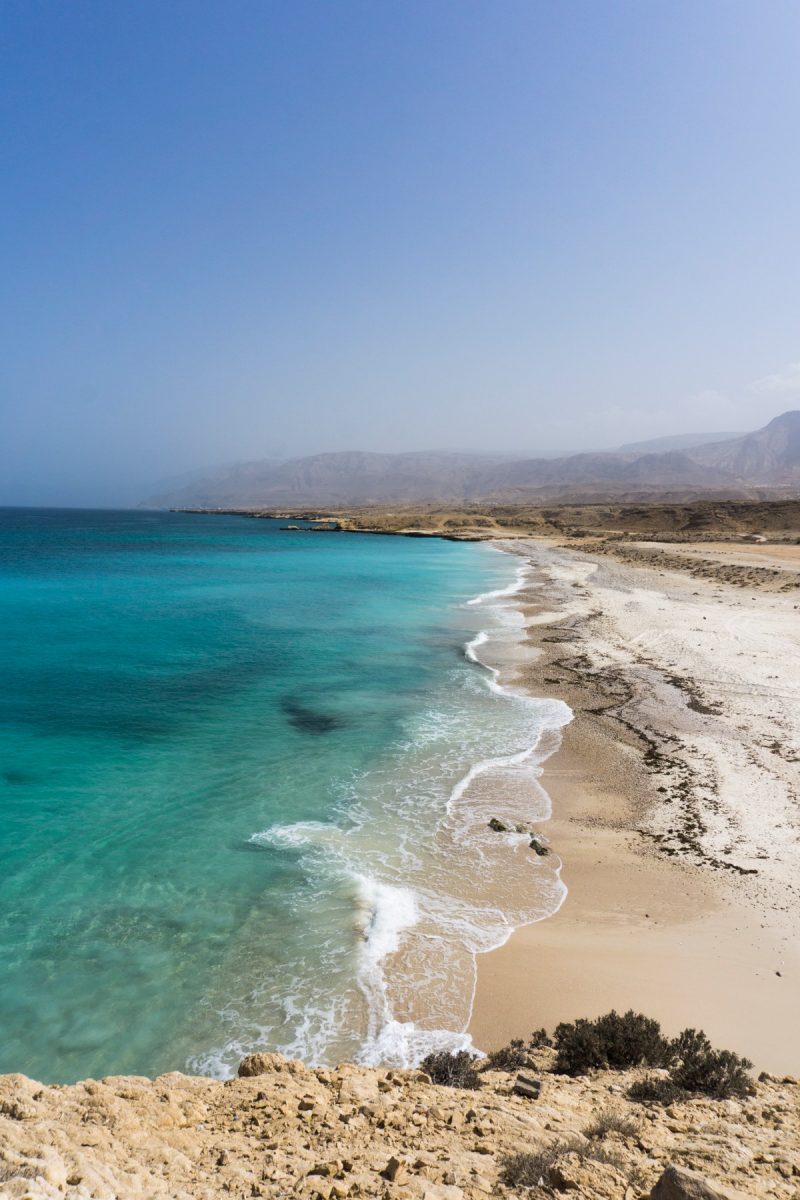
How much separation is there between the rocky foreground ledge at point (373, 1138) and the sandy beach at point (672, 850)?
1859mm

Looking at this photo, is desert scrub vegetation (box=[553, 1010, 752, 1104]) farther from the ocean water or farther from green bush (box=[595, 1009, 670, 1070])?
the ocean water

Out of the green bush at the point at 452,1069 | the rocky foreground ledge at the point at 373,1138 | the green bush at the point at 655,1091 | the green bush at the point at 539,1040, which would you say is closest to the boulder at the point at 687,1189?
the rocky foreground ledge at the point at 373,1138

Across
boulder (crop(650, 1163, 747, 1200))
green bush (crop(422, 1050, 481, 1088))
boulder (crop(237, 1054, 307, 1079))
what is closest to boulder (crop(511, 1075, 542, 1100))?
green bush (crop(422, 1050, 481, 1088))

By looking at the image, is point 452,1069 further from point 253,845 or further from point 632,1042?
point 253,845

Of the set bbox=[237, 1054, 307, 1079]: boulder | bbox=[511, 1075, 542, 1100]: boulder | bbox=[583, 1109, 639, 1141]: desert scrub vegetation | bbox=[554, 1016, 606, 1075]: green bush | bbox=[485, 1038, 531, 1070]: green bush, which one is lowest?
bbox=[485, 1038, 531, 1070]: green bush

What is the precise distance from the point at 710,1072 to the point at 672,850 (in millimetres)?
5881

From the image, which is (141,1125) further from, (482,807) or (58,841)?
(482,807)

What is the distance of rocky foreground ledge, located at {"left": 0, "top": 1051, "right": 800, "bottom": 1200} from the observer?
4051mm

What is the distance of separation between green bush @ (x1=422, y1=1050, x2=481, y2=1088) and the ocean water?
0.78 metres

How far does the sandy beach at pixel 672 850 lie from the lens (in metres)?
7.77

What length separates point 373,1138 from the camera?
484 cm

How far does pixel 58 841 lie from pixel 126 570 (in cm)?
4912

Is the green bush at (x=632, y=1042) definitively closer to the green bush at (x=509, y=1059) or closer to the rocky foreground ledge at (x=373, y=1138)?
the rocky foreground ledge at (x=373, y=1138)

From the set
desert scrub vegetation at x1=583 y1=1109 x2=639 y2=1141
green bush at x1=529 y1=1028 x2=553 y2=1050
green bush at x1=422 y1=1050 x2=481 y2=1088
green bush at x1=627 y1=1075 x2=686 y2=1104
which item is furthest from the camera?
green bush at x1=529 y1=1028 x2=553 y2=1050
